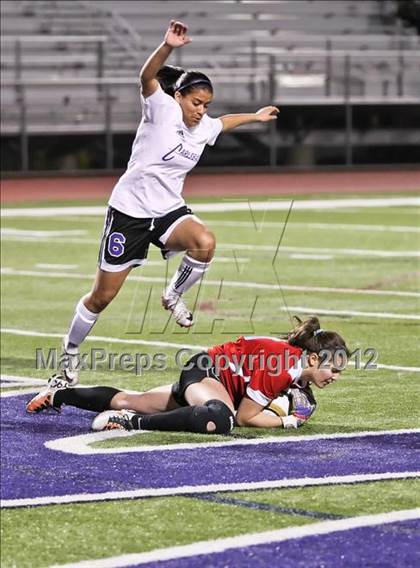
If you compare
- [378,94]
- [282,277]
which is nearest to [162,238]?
[282,277]

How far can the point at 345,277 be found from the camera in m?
13.4

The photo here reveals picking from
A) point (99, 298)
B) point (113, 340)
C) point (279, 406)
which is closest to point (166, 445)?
point (279, 406)

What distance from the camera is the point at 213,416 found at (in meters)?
6.69

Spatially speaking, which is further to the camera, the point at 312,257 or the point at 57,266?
the point at 312,257

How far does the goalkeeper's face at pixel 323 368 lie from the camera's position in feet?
22.0

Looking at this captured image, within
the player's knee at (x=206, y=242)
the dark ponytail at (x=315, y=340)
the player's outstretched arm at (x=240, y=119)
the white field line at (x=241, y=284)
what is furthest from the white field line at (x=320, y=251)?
the dark ponytail at (x=315, y=340)

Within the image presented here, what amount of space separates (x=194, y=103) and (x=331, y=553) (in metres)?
3.18

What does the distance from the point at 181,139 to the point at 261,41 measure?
75.0 ft

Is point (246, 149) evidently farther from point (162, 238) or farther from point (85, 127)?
point (162, 238)

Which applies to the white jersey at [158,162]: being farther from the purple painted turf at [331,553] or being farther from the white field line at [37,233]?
the white field line at [37,233]

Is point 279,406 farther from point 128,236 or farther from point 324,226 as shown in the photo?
point 324,226

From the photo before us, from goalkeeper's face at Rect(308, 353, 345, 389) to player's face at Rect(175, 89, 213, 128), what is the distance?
1441 mm

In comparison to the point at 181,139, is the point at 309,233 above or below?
below

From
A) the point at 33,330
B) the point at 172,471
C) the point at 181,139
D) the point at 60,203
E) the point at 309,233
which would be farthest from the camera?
the point at 60,203
